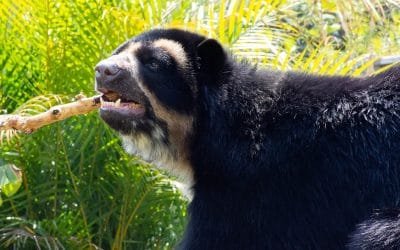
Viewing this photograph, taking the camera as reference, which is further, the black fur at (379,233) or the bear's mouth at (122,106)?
the bear's mouth at (122,106)

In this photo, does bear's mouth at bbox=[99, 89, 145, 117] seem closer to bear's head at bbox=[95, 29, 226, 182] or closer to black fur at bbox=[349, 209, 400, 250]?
bear's head at bbox=[95, 29, 226, 182]

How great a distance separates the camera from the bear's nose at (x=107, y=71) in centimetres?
502

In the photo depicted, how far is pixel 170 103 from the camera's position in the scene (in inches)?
203

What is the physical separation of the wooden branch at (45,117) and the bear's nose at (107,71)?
321mm

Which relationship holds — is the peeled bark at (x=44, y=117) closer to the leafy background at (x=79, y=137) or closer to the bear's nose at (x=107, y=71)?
the bear's nose at (x=107, y=71)

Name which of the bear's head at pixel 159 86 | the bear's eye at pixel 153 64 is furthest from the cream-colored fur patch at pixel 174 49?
the bear's eye at pixel 153 64

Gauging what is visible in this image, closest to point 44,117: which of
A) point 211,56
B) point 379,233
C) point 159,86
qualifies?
point 159,86

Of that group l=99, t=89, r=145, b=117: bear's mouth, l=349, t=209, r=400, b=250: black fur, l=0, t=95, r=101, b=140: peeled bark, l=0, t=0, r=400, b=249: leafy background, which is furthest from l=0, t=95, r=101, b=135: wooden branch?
l=349, t=209, r=400, b=250: black fur

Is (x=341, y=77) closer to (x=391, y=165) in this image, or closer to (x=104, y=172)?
(x=391, y=165)

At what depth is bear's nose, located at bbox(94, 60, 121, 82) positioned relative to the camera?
5.02 metres

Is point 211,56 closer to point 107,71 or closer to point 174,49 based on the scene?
point 174,49

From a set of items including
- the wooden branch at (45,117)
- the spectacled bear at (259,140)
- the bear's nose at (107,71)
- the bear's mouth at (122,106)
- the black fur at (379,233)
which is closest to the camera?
the black fur at (379,233)

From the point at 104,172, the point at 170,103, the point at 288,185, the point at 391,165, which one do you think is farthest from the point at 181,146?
the point at 104,172

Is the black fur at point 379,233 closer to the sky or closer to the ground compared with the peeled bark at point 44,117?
closer to the ground
